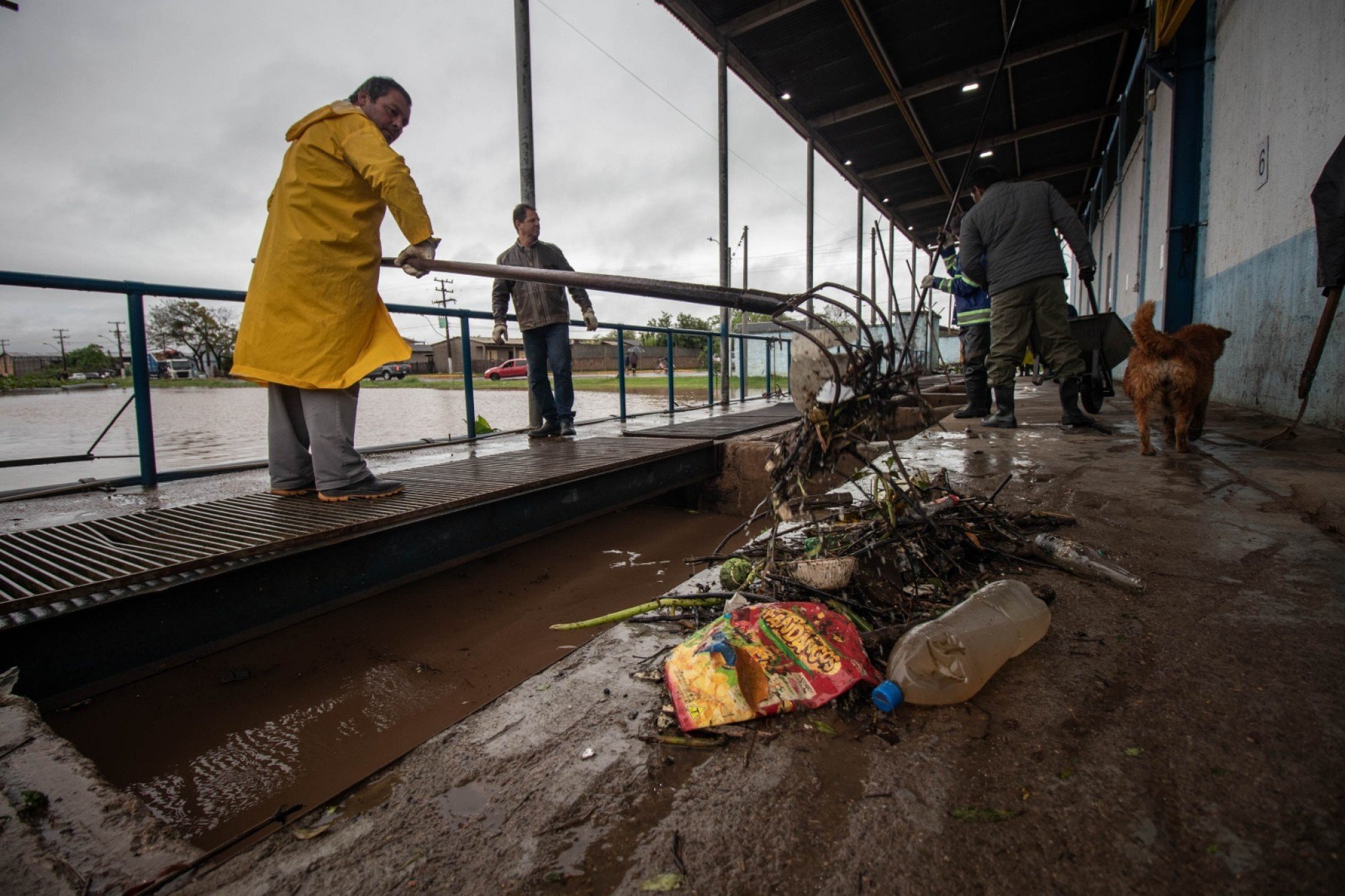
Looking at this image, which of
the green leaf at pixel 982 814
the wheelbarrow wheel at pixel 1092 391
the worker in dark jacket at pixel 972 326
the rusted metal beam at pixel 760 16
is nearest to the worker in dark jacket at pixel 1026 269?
the worker in dark jacket at pixel 972 326

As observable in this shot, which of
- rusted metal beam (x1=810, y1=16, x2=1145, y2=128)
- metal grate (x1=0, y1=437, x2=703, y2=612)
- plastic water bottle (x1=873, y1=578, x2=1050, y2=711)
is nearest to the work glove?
metal grate (x1=0, y1=437, x2=703, y2=612)

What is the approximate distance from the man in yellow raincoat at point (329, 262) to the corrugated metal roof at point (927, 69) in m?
6.28

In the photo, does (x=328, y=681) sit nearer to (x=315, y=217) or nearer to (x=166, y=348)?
(x=315, y=217)

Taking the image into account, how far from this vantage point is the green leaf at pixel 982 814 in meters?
0.82

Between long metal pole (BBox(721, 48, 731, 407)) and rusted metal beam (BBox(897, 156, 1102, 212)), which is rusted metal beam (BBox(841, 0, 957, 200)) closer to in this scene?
long metal pole (BBox(721, 48, 731, 407))

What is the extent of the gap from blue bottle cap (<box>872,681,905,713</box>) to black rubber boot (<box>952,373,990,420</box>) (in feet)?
15.6

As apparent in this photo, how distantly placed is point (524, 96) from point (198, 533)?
5093mm

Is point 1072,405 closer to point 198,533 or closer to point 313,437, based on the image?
point 313,437

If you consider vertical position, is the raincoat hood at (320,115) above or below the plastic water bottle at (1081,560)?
above

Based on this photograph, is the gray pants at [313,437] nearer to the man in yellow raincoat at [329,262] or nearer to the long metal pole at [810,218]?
the man in yellow raincoat at [329,262]

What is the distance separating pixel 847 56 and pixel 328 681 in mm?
11234

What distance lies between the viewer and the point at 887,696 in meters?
1.09

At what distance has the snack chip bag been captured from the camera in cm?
109

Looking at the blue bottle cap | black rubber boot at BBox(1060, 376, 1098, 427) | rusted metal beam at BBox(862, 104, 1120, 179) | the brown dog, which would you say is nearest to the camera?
the blue bottle cap
